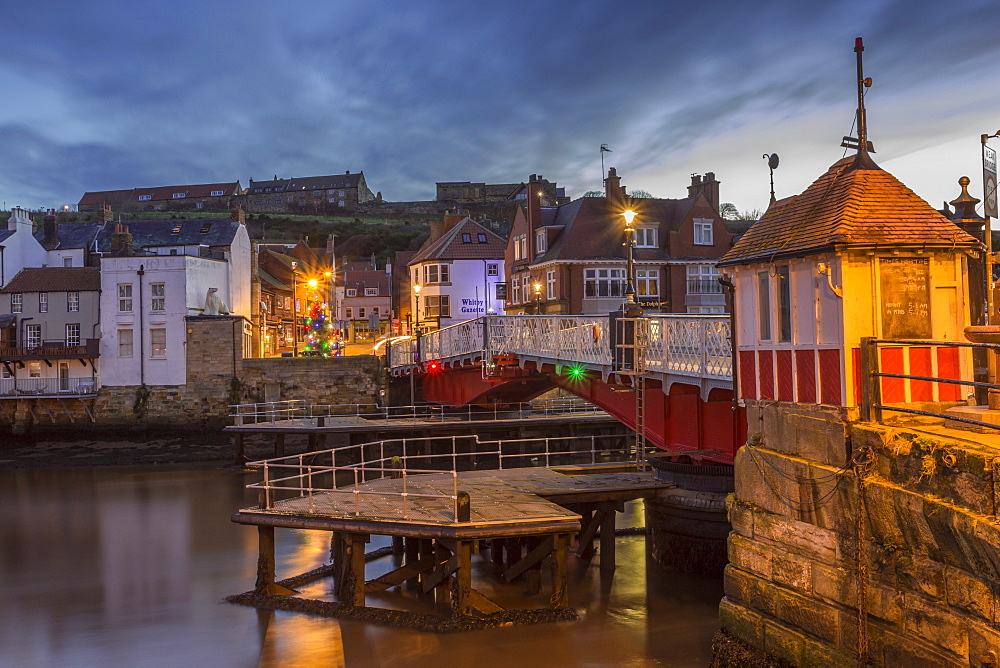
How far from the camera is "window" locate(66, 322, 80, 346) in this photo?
49.7 m

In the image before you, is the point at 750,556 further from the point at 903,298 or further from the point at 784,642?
the point at 903,298

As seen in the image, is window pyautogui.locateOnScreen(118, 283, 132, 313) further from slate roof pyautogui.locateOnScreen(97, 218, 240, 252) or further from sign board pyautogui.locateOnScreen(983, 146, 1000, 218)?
sign board pyautogui.locateOnScreen(983, 146, 1000, 218)

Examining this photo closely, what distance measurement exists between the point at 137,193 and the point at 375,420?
12726 centimetres

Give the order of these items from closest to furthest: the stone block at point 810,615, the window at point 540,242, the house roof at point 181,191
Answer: the stone block at point 810,615, the window at point 540,242, the house roof at point 181,191

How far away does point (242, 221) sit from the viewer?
6184cm

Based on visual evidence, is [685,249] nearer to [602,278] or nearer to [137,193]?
[602,278]

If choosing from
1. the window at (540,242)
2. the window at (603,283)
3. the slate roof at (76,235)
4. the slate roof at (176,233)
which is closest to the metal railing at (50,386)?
the slate roof at (176,233)

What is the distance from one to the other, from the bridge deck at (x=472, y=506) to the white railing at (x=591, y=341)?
3091 mm

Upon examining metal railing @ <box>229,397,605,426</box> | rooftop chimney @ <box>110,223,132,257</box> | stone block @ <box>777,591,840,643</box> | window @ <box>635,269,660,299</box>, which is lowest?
stone block @ <box>777,591,840,643</box>

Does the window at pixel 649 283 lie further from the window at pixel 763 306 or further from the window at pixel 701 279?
the window at pixel 763 306

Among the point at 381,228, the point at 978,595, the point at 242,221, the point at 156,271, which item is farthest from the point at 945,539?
the point at 381,228

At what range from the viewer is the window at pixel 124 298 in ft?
163

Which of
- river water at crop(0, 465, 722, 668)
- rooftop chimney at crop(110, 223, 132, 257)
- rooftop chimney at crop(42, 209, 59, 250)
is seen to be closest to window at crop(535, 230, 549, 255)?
river water at crop(0, 465, 722, 668)

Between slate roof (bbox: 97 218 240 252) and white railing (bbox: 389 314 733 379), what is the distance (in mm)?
23550
